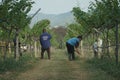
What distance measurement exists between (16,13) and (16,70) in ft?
11.1

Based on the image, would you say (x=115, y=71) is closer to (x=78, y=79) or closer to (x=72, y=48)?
(x=78, y=79)

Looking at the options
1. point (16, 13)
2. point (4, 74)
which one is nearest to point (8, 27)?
point (16, 13)

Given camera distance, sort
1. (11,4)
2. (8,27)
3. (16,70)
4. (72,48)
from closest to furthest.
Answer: (16,70) < (11,4) < (8,27) < (72,48)

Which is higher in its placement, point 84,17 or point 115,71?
point 84,17

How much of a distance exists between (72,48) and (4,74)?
32.5ft

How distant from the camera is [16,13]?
19.5 meters

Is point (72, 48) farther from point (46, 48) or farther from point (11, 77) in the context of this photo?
point (11, 77)

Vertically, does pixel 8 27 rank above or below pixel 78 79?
above

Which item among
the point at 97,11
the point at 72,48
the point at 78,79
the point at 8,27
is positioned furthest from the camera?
the point at 72,48

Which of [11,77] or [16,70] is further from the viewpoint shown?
[16,70]

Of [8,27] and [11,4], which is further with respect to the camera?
[8,27]

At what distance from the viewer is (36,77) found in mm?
14625

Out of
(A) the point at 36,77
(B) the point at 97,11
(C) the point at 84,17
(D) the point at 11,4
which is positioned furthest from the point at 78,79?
(C) the point at 84,17

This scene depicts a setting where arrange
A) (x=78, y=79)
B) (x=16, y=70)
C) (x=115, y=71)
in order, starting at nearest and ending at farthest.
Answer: (x=78, y=79), (x=115, y=71), (x=16, y=70)
